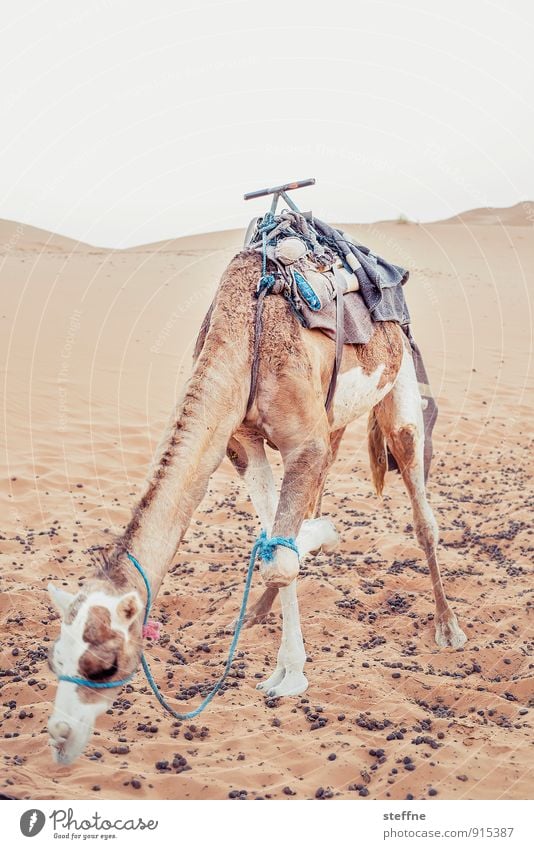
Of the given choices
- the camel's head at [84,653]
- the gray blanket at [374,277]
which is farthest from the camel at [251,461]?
the gray blanket at [374,277]

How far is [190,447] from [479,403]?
10199 millimetres

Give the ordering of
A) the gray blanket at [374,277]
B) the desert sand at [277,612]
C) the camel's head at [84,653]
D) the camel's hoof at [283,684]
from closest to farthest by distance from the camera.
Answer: the camel's head at [84,653] < the desert sand at [277,612] < the camel's hoof at [283,684] < the gray blanket at [374,277]

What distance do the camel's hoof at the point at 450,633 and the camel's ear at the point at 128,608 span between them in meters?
2.95

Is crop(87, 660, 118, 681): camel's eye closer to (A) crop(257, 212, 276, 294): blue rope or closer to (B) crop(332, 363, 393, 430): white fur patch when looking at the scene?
(A) crop(257, 212, 276, 294): blue rope

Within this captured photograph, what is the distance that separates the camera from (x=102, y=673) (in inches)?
129

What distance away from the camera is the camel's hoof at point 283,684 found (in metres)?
4.80

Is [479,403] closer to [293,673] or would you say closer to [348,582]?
[348,582]

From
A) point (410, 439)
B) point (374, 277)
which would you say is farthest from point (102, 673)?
point (410, 439)

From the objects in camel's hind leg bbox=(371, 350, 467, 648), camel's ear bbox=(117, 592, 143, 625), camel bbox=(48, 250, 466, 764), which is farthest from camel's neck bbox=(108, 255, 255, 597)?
camel's hind leg bbox=(371, 350, 467, 648)

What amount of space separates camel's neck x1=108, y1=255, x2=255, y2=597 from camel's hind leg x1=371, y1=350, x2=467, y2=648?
198 centimetres

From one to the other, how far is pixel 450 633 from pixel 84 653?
3190mm

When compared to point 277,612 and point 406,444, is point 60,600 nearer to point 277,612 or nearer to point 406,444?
point 277,612

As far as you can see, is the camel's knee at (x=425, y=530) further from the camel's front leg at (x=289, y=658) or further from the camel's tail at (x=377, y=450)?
the camel's front leg at (x=289, y=658)
